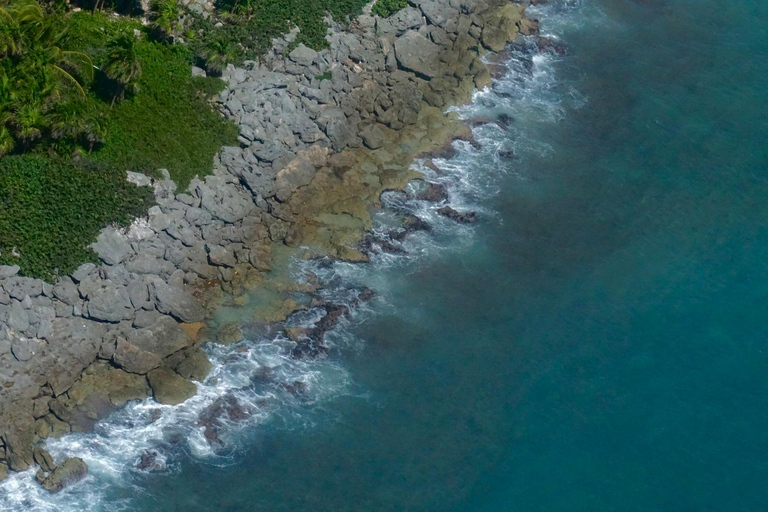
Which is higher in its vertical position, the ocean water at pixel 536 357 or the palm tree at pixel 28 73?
the palm tree at pixel 28 73

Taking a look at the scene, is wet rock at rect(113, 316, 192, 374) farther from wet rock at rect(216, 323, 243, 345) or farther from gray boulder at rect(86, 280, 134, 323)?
wet rock at rect(216, 323, 243, 345)

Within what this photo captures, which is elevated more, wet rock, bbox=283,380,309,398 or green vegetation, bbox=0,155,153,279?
green vegetation, bbox=0,155,153,279

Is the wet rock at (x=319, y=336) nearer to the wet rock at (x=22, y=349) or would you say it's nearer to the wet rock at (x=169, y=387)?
the wet rock at (x=169, y=387)

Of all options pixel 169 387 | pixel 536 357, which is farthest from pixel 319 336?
pixel 536 357

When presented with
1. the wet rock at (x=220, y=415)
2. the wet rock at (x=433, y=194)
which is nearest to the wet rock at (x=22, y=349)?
the wet rock at (x=220, y=415)

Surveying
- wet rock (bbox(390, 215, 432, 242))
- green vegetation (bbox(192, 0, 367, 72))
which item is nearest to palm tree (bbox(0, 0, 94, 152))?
green vegetation (bbox(192, 0, 367, 72))
